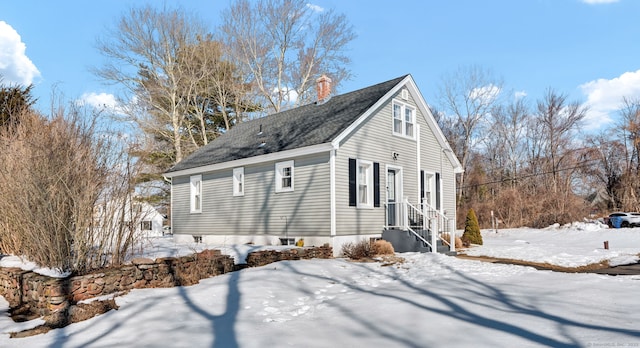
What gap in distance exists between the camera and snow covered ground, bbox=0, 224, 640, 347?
501cm

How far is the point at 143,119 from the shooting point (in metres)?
28.3

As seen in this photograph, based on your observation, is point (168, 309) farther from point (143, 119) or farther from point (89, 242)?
point (143, 119)

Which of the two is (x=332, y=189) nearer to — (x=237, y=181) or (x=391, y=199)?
(x=391, y=199)

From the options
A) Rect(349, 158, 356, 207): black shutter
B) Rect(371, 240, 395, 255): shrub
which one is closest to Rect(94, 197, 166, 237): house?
Rect(349, 158, 356, 207): black shutter

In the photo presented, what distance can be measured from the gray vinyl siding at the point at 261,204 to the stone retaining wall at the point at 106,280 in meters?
3.24

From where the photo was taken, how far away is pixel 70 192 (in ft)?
27.0

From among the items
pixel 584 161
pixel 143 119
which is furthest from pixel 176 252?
pixel 584 161

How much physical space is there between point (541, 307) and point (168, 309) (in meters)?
5.14

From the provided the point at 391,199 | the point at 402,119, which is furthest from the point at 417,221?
the point at 402,119

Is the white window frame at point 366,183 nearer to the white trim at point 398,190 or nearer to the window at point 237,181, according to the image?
the white trim at point 398,190

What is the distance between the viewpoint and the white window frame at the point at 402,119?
1573 centimetres

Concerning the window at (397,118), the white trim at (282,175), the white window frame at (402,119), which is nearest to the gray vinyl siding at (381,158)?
the white window frame at (402,119)

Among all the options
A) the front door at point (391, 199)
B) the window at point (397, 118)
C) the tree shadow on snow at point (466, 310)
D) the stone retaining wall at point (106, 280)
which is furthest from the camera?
the window at point (397, 118)

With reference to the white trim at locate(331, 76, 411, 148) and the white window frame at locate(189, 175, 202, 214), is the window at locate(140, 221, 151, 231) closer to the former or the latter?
the white trim at locate(331, 76, 411, 148)
